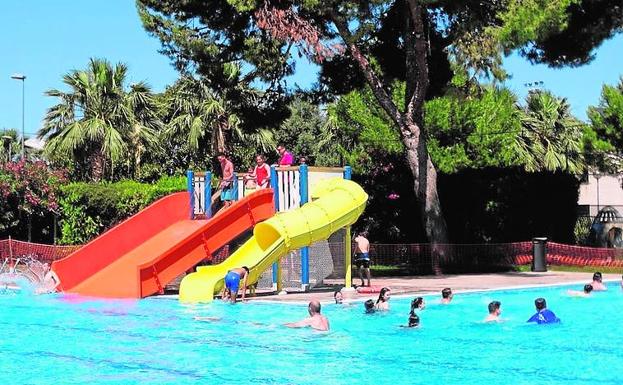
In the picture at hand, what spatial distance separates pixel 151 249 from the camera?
21516mm

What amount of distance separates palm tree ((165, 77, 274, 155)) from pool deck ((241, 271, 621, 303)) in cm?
1532

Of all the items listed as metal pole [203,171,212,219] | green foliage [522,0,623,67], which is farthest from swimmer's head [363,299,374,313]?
green foliage [522,0,623,67]

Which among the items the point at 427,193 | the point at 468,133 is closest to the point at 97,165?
the point at 468,133

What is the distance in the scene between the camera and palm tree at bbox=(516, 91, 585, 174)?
4641 centimetres

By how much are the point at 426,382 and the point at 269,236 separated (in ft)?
28.4

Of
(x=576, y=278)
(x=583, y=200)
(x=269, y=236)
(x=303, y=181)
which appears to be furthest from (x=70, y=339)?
(x=583, y=200)

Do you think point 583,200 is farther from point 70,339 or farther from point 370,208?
point 70,339

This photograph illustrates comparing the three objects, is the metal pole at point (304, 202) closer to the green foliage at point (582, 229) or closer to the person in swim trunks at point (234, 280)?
the person in swim trunks at point (234, 280)

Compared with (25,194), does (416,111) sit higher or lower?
higher

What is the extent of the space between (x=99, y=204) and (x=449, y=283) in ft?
43.8

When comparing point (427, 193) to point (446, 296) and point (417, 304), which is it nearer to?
point (446, 296)

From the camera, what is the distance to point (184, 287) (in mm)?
18922

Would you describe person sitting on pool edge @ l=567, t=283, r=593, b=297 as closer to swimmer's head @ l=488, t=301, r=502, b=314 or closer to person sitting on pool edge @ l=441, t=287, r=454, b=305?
person sitting on pool edge @ l=441, t=287, r=454, b=305

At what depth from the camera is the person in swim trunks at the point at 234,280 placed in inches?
718
